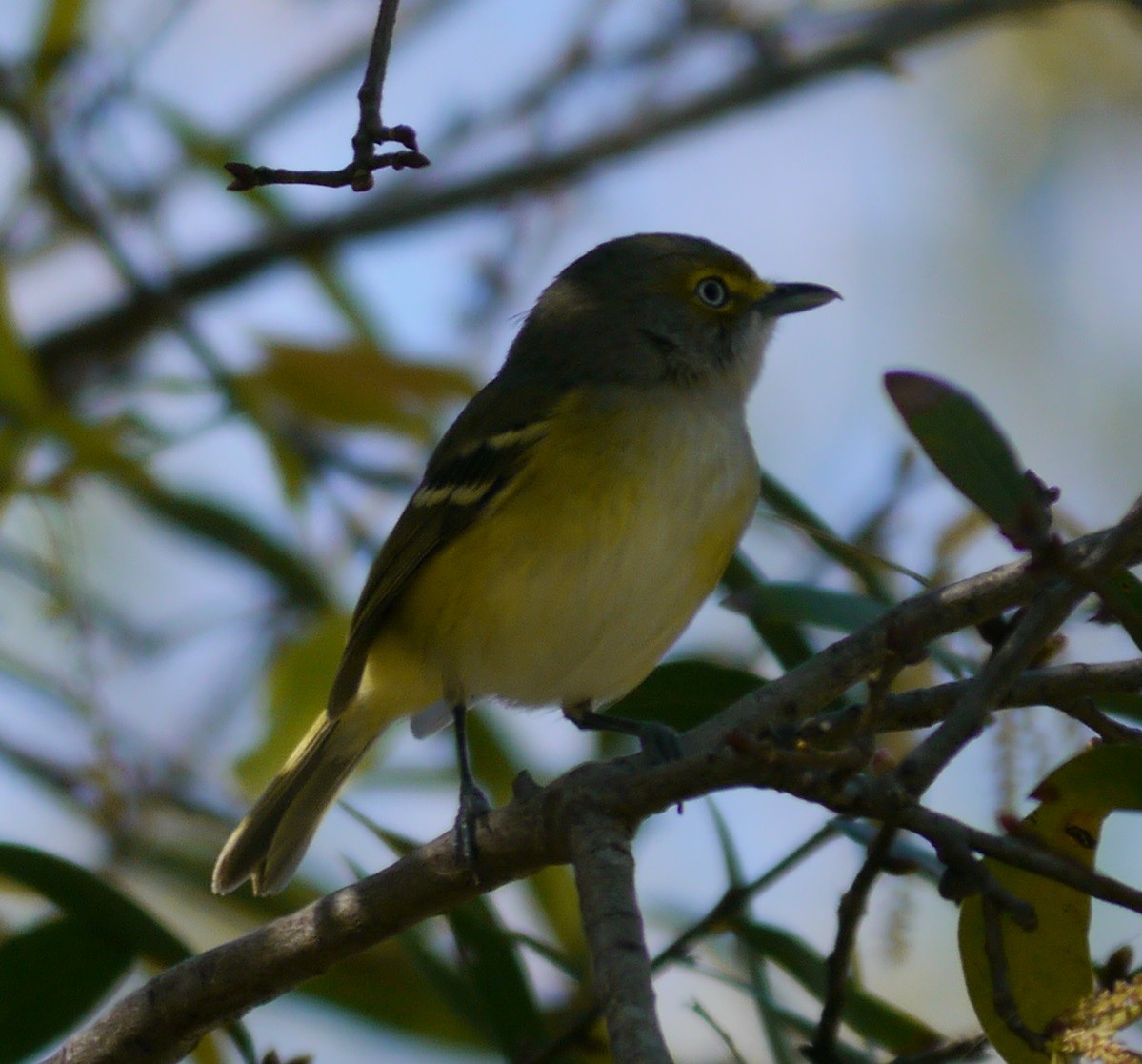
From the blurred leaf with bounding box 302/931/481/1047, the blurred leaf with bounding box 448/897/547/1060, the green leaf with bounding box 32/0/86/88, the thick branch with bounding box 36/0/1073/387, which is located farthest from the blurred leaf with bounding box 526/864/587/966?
the green leaf with bounding box 32/0/86/88

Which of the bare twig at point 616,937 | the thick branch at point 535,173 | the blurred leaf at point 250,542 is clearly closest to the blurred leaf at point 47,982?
the bare twig at point 616,937

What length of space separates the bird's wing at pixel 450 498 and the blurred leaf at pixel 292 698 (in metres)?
0.09

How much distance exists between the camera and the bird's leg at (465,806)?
253 cm

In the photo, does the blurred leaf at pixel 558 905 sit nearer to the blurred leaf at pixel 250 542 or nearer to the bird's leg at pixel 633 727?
the bird's leg at pixel 633 727

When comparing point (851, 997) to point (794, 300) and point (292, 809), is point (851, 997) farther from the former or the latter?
point (794, 300)

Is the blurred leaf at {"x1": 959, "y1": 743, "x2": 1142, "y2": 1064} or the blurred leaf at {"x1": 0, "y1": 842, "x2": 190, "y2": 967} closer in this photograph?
the blurred leaf at {"x1": 959, "y1": 743, "x2": 1142, "y2": 1064}

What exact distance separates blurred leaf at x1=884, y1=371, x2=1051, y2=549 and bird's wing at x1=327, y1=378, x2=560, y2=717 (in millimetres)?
1891

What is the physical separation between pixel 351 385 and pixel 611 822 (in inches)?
103

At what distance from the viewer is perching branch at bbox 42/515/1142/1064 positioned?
2020 mm

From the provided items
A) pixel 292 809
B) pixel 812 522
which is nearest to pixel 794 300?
pixel 812 522

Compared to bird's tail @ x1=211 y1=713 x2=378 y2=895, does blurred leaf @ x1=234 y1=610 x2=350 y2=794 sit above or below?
above

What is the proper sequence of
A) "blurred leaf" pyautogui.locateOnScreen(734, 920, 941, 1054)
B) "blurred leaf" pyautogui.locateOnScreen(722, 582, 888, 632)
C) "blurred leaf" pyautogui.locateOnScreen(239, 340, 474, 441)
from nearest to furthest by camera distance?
"blurred leaf" pyautogui.locateOnScreen(722, 582, 888, 632) < "blurred leaf" pyautogui.locateOnScreen(734, 920, 941, 1054) < "blurred leaf" pyautogui.locateOnScreen(239, 340, 474, 441)

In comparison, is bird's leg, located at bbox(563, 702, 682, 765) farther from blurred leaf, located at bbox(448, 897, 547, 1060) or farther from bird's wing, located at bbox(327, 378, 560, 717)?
bird's wing, located at bbox(327, 378, 560, 717)

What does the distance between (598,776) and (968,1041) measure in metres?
0.77
